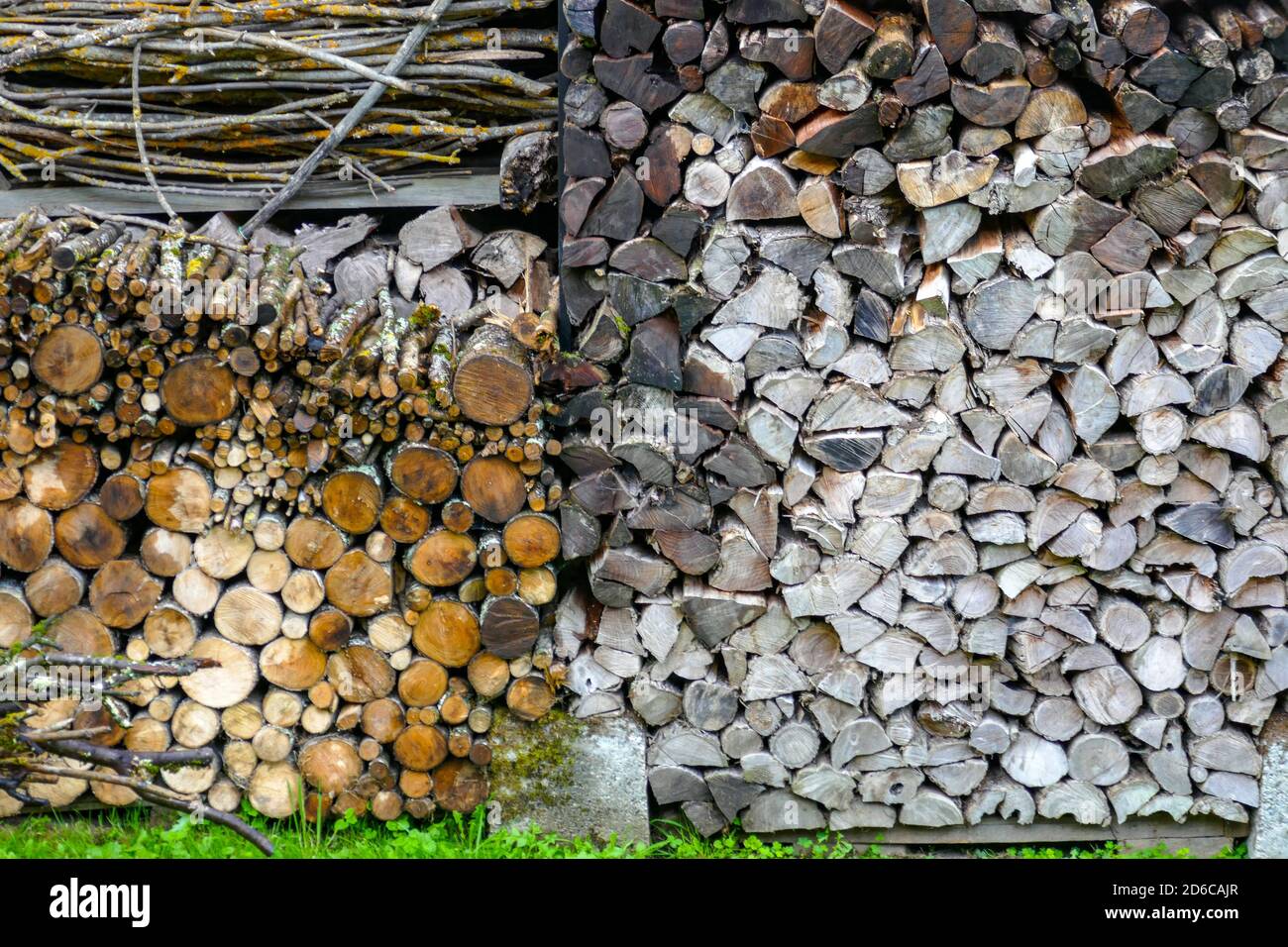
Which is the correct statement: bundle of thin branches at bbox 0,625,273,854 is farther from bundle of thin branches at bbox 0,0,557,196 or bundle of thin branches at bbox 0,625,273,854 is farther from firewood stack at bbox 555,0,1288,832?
bundle of thin branches at bbox 0,0,557,196

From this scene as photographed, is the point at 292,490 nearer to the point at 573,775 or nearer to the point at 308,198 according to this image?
the point at 308,198

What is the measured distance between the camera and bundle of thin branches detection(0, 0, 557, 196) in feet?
11.3

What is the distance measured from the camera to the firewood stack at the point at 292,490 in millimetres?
3072

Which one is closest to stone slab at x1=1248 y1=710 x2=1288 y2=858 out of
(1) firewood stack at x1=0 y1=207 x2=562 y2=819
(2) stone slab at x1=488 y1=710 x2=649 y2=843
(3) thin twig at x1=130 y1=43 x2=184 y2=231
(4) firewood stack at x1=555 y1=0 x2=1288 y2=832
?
(4) firewood stack at x1=555 y1=0 x2=1288 y2=832

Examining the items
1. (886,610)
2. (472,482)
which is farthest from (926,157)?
(472,482)

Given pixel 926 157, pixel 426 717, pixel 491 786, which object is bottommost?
pixel 491 786

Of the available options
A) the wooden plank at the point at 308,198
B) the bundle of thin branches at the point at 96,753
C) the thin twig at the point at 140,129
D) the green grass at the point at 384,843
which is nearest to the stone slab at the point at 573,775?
the green grass at the point at 384,843

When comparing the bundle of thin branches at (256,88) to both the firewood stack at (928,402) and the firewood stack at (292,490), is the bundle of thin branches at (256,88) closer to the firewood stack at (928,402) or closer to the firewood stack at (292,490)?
the firewood stack at (292,490)

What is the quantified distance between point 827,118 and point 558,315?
98 cm

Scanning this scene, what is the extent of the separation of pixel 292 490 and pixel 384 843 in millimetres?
1196

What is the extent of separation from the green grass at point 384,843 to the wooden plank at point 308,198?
205 centimetres

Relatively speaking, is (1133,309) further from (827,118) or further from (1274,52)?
(827,118)

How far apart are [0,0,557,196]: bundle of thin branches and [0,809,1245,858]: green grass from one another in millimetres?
2138

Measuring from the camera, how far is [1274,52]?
292 centimetres
